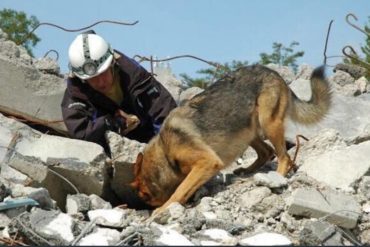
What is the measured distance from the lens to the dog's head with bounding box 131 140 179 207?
24.8 feet

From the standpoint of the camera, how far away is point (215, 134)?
7727mm

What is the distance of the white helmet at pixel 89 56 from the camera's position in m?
8.27

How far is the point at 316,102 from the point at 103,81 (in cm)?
257

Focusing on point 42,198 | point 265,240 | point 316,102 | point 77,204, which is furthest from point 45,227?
point 316,102

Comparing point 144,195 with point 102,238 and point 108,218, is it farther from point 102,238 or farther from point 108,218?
point 102,238

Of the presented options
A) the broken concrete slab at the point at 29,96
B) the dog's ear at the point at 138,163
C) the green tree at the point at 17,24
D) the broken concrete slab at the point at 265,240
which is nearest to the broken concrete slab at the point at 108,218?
the broken concrete slab at the point at 265,240

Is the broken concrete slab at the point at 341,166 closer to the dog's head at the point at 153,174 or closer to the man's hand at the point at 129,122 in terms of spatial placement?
the dog's head at the point at 153,174

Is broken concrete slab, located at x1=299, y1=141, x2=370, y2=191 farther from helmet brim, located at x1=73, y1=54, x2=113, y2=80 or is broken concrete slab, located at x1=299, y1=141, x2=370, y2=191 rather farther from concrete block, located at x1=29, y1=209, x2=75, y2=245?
concrete block, located at x1=29, y1=209, x2=75, y2=245

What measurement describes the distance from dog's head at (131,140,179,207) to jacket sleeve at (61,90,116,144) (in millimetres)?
734

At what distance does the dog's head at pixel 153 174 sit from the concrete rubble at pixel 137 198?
0.15 meters

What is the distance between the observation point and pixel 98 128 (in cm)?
808

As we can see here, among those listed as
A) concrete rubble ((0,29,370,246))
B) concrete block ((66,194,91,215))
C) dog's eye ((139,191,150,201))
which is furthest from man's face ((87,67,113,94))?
concrete block ((66,194,91,215))

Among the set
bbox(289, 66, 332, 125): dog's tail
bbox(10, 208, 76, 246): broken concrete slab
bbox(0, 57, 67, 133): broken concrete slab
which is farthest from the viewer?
bbox(0, 57, 67, 133): broken concrete slab

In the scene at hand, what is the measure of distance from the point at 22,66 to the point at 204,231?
4.73 meters
